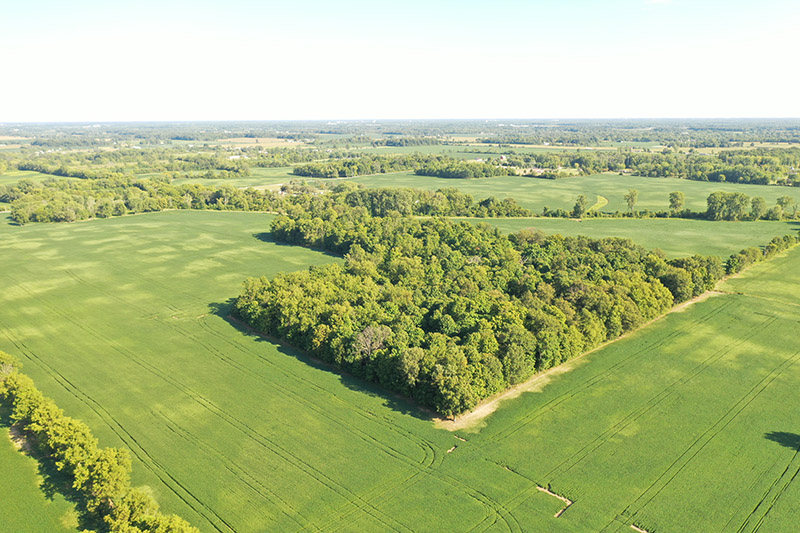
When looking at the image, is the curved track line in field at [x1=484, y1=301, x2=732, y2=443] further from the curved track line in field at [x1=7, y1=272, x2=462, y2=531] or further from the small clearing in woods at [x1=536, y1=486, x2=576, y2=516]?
the curved track line in field at [x1=7, y1=272, x2=462, y2=531]

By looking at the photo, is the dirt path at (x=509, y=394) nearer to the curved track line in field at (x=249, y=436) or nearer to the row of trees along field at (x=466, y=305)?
the row of trees along field at (x=466, y=305)

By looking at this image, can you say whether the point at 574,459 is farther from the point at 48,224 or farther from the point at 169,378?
the point at 48,224

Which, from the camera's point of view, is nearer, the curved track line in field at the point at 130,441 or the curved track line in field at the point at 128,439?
the curved track line in field at the point at 130,441

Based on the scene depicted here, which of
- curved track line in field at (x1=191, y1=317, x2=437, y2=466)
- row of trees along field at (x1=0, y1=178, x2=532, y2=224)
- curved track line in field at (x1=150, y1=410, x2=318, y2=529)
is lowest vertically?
curved track line in field at (x1=150, y1=410, x2=318, y2=529)

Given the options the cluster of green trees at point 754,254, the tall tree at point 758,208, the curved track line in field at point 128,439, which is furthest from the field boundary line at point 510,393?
the tall tree at point 758,208

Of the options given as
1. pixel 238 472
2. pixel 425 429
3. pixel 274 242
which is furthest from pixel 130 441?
pixel 274 242

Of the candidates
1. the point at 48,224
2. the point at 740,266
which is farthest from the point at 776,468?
the point at 48,224

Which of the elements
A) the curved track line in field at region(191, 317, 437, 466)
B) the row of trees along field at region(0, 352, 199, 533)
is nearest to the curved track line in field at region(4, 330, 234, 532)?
the row of trees along field at region(0, 352, 199, 533)
